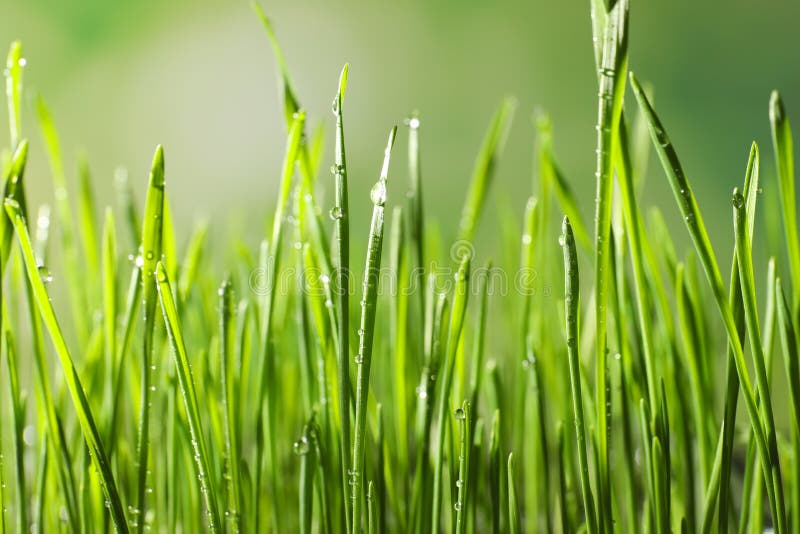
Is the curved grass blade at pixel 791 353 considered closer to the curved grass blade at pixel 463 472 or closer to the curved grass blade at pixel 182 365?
the curved grass blade at pixel 463 472

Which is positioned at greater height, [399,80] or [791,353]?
[399,80]

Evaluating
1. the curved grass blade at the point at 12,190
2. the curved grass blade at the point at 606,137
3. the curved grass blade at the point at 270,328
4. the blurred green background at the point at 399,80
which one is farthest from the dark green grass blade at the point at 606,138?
the blurred green background at the point at 399,80

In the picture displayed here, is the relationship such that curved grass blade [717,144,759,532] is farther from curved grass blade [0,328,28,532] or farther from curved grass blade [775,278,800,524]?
curved grass blade [0,328,28,532]

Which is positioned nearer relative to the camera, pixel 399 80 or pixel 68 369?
pixel 68 369

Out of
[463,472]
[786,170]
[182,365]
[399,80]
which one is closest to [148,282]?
[182,365]

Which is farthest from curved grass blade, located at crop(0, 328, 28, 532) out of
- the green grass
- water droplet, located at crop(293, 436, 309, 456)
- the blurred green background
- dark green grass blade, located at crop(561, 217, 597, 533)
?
the blurred green background

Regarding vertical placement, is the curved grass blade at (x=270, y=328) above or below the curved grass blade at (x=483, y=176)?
below

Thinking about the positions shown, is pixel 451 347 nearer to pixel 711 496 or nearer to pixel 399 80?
pixel 711 496
